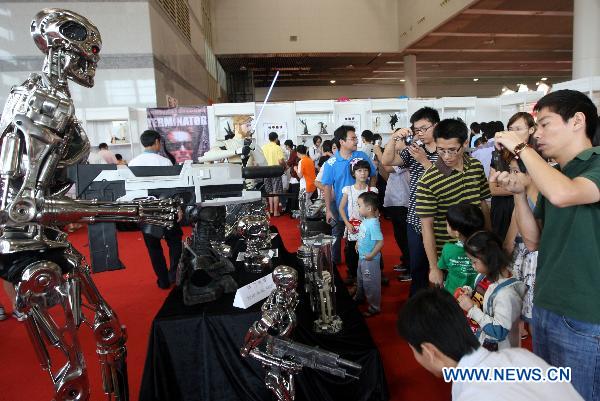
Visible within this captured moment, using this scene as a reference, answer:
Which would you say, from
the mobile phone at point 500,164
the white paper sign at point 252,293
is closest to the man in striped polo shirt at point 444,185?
the mobile phone at point 500,164

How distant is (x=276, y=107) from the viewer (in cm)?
959

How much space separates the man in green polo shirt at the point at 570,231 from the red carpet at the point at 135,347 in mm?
1061

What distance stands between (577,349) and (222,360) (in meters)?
1.41

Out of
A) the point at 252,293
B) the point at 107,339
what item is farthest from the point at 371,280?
the point at 107,339

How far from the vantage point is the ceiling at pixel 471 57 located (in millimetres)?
11461

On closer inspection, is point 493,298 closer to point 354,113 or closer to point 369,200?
point 369,200

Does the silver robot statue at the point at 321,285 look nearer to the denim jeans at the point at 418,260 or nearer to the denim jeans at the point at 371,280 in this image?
the denim jeans at the point at 418,260

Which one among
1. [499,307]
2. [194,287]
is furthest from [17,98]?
[499,307]

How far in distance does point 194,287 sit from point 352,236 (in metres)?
1.76

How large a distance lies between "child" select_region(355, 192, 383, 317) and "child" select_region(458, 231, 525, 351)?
109cm

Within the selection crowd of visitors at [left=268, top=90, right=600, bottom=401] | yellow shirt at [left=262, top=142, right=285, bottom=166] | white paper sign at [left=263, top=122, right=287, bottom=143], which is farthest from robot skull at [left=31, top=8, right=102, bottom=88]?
white paper sign at [left=263, top=122, right=287, bottom=143]

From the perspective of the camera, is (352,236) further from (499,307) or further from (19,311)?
(19,311)

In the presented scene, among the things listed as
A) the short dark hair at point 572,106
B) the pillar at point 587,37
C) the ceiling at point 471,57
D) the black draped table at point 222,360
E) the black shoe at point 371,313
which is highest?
the ceiling at point 471,57

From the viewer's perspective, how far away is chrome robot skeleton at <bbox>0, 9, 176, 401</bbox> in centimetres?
137
